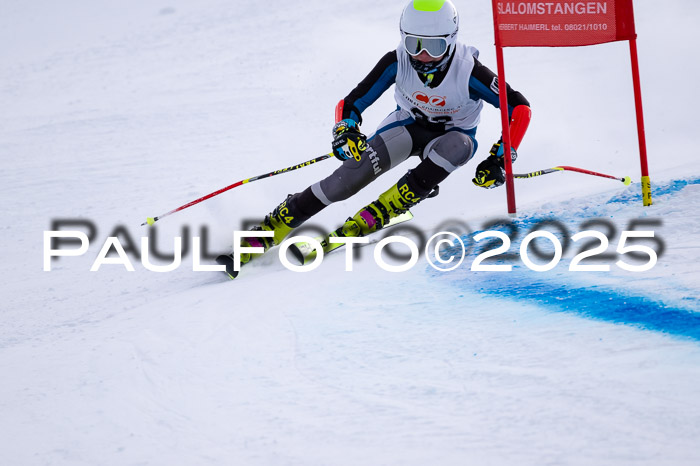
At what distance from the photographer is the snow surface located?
2.46 metres

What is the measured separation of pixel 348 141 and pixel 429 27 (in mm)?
797

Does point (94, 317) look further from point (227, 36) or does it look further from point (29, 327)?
point (227, 36)

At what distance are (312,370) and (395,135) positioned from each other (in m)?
2.13

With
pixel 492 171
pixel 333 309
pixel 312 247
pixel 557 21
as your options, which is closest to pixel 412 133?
pixel 492 171

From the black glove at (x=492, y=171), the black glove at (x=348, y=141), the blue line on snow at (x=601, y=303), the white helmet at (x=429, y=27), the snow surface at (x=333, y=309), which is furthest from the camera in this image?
the black glove at (x=348, y=141)

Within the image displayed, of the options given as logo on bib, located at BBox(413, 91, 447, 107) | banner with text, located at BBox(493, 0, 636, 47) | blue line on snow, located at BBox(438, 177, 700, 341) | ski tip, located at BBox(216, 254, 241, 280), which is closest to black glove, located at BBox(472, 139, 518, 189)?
logo on bib, located at BBox(413, 91, 447, 107)

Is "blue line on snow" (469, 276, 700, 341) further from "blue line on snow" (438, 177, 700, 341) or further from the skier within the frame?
the skier

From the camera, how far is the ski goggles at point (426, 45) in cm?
422

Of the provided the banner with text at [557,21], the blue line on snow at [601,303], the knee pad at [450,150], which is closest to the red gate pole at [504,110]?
the banner with text at [557,21]

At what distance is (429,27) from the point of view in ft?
13.8

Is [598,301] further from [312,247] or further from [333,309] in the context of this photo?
[312,247]

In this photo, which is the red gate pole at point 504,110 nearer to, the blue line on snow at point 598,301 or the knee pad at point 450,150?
the knee pad at point 450,150

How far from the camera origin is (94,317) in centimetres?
444

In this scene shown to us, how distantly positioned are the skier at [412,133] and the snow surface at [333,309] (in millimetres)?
357
